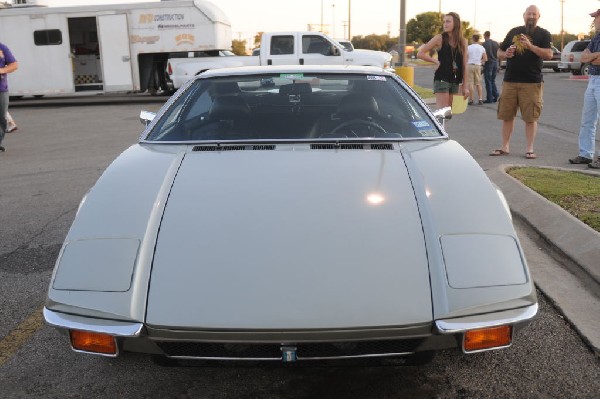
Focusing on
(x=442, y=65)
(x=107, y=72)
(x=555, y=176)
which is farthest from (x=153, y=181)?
(x=107, y=72)

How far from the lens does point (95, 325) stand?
222 cm

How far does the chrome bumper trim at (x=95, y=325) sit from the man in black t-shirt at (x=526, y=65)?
6063 mm

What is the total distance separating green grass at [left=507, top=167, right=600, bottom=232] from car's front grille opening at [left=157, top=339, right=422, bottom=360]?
2.78 m

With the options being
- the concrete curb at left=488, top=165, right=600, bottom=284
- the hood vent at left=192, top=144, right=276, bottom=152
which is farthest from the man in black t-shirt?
the hood vent at left=192, top=144, right=276, bottom=152

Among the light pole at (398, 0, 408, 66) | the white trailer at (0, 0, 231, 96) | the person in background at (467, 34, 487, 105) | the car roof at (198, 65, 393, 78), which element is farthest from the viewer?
the white trailer at (0, 0, 231, 96)

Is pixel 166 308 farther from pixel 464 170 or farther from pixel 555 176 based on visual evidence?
pixel 555 176

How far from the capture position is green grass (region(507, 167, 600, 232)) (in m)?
4.74

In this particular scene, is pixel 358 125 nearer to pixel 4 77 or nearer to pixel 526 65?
pixel 526 65

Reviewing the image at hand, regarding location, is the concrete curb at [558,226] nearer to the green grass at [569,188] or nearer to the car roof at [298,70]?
the green grass at [569,188]

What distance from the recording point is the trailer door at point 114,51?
60.3 feet

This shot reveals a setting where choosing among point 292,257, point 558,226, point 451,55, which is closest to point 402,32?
point 451,55

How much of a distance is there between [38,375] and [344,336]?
59.6 inches

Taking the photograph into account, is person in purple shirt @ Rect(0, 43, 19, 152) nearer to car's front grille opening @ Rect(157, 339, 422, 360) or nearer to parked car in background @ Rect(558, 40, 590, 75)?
car's front grille opening @ Rect(157, 339, 422, 360)

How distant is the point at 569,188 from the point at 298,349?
421cm
